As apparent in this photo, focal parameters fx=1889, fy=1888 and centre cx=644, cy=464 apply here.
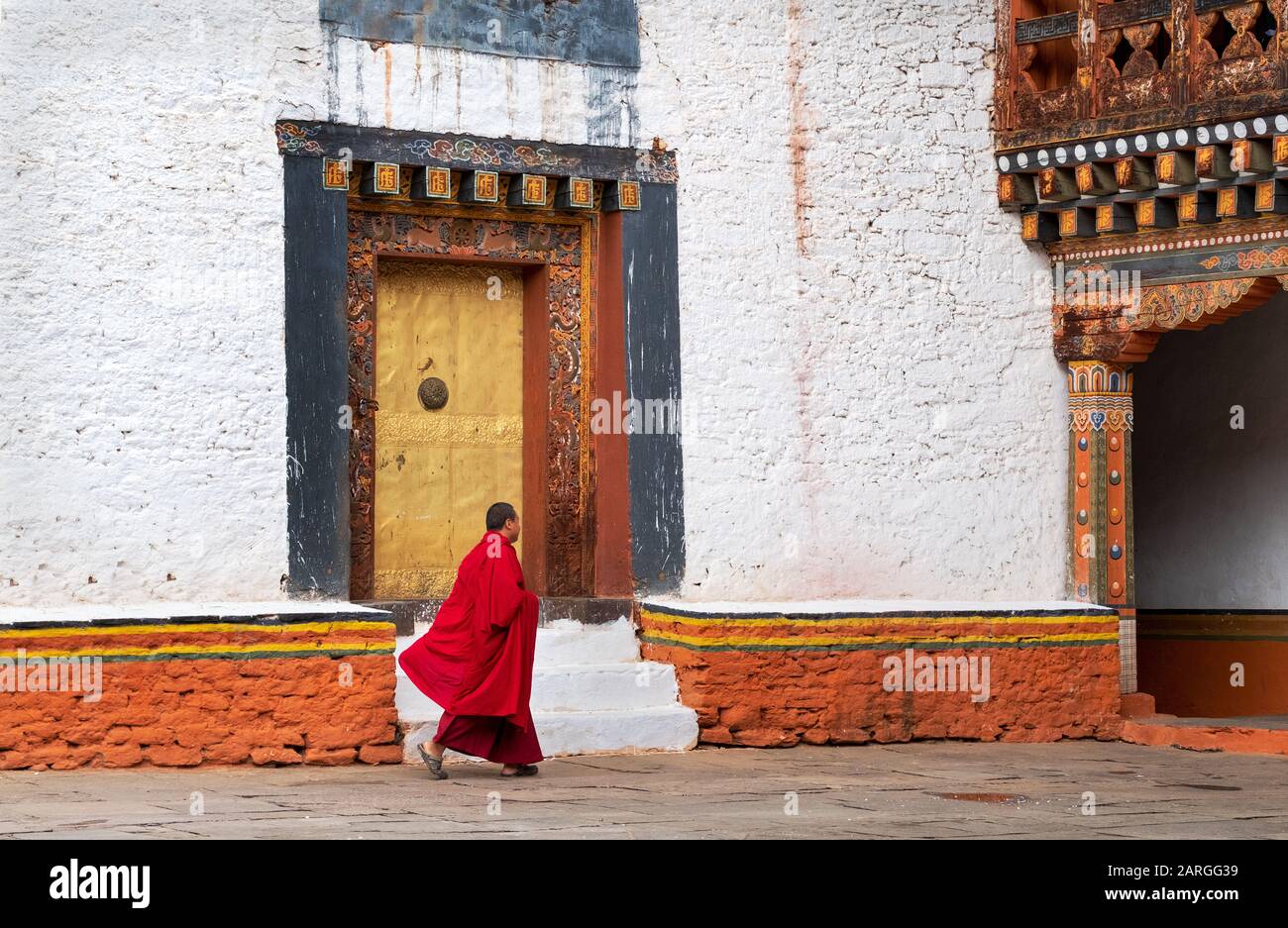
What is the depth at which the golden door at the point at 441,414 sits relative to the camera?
33.3 ft

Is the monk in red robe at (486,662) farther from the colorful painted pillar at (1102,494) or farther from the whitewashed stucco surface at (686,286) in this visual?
the colorful painted pillar at (1102,494)

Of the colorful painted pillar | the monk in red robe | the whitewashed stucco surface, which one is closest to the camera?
the monk in red robe

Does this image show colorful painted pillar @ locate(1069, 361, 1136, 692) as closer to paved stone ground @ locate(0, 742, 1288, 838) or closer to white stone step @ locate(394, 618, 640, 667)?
paved stone ground @ locate(0, 742, 1288, 838)

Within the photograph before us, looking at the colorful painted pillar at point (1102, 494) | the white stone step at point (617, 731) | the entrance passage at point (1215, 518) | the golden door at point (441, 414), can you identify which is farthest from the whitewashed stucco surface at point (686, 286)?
the entrance passage at point (1215, 518)

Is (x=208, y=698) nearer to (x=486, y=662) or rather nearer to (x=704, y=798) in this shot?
(x=486, y=662)

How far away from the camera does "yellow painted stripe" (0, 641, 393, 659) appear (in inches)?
324

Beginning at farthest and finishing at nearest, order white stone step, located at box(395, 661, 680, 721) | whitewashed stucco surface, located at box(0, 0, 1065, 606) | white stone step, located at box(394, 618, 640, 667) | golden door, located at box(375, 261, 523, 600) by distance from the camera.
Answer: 1. golden door, located at box(375, 261, 523, 600)
2. white stone step, located at box(394, 618, 640, 667)
3. white stone step, located at box(395, 661, 680, 721)
4. whitewashed stucco surface, located at box(0, 0, 1065, 606)

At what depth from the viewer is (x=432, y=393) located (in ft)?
33.6

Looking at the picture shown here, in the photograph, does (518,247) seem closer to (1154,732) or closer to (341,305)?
(341,305)

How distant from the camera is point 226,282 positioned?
9242mm

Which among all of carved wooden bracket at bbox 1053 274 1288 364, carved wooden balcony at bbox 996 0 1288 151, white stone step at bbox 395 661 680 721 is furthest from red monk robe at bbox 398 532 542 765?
carved wooden balcony at bbox 996 0 1288 151

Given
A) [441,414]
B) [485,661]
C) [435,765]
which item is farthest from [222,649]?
[441,414]

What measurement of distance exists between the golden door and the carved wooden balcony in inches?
124

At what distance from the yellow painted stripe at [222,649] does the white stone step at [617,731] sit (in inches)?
19.5
